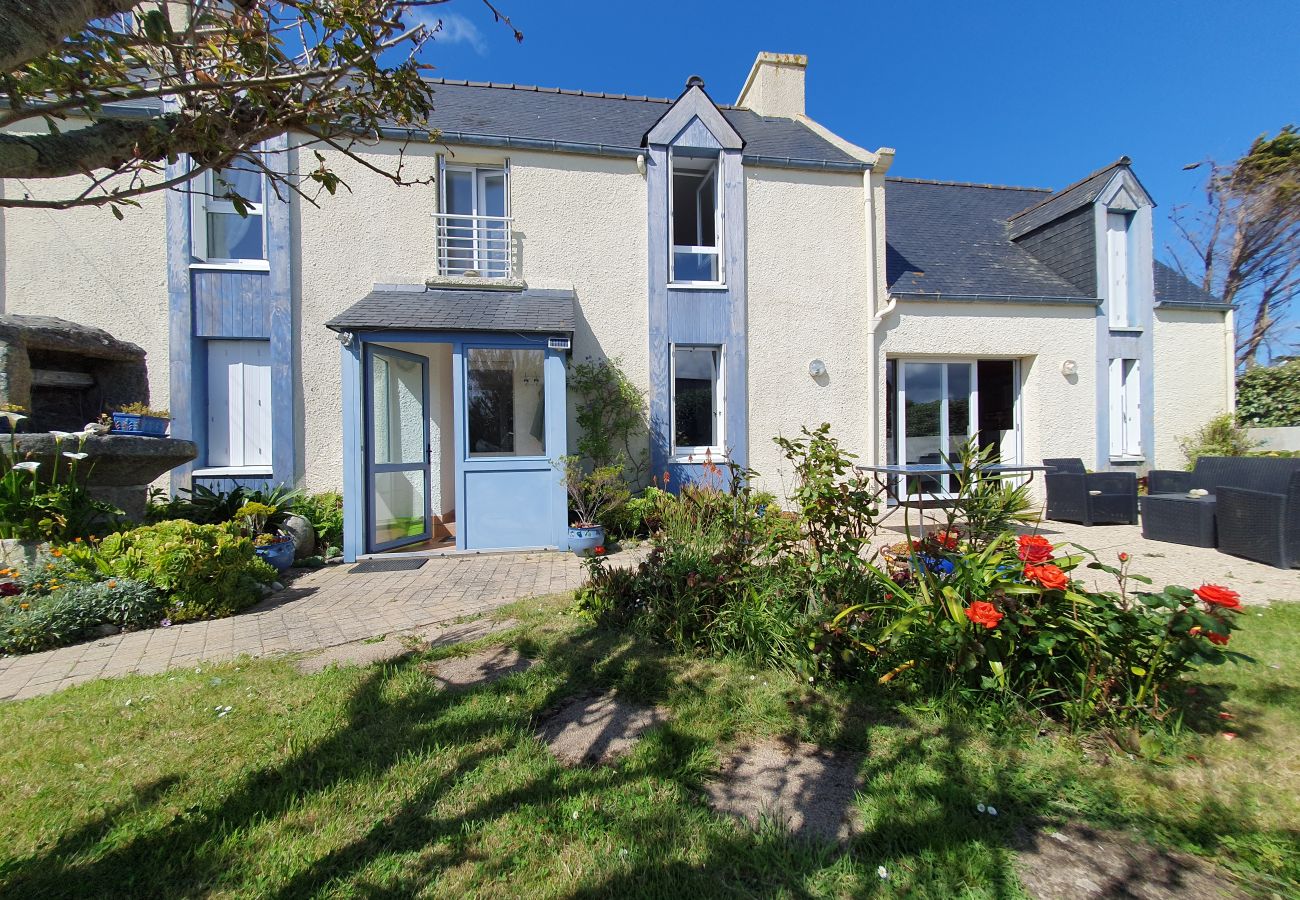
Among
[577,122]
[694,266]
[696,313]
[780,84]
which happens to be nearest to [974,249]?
[780,84]

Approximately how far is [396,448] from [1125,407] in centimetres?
1240

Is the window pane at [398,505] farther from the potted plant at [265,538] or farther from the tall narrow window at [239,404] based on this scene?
the tall narrow window at [239,404]

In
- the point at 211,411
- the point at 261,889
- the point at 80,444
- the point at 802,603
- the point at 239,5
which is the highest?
the point at 239,5

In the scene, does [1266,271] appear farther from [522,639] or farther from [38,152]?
[38,152]

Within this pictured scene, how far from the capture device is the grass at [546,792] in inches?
64.1

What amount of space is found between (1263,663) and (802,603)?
255cm

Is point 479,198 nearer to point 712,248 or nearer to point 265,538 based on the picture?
point 712,248

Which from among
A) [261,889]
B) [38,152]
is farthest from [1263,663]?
[38,152]

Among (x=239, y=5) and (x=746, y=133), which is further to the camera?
(x=746, y=133)

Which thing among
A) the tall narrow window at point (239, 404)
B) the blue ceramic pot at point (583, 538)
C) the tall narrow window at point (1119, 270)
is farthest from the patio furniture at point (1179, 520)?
the tall narrow window at point (239, 404)

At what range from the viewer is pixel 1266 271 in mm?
14578

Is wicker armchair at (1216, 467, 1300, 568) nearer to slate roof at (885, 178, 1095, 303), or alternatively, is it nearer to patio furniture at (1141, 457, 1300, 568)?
patio furniture at (1141, 457, 1300, 568)

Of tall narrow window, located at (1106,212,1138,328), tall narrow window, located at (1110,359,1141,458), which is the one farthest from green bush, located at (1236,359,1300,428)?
tall narrow window, located at (1106,212,1138,328)

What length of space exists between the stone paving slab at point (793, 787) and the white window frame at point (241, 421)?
767 cm
